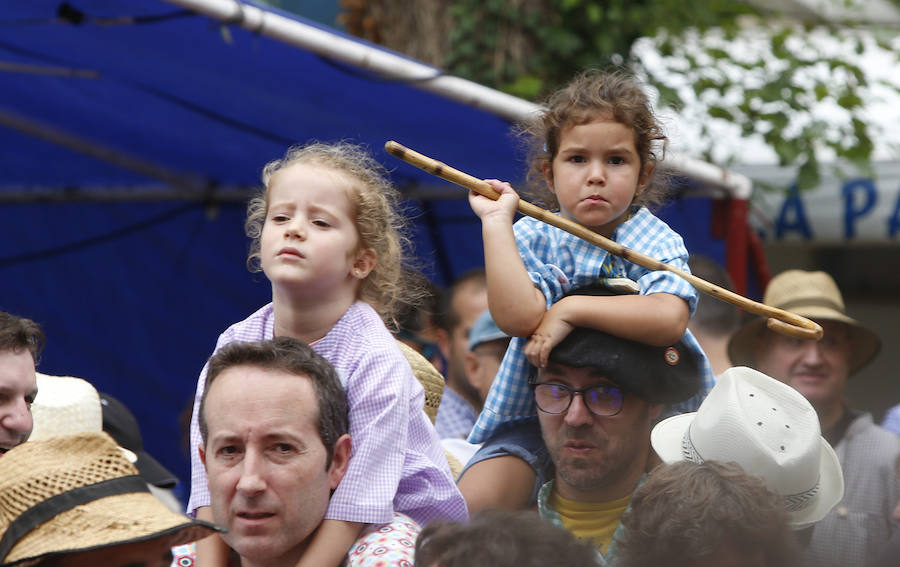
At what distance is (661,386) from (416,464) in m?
0.53

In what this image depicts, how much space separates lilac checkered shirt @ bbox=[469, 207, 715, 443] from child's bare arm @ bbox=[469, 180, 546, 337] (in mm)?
116

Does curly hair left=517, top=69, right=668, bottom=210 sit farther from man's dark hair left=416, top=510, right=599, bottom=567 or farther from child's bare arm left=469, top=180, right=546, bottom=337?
man's dark hair left=416, top=510, right=599, bottom=567

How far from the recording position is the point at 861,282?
910cm

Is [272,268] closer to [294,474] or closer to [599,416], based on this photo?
[294,474]

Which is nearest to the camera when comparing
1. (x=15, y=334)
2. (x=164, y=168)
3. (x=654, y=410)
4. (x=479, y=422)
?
(x=15, y=334)

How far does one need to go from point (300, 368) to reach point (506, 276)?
430 mm

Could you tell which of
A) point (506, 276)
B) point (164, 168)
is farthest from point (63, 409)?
point (164, 168)

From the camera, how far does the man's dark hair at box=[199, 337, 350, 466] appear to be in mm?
2182

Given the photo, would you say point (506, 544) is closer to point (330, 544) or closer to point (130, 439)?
point (330, 544)

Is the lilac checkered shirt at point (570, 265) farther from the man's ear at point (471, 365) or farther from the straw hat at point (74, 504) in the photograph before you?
the man's ear at point (471, 365)

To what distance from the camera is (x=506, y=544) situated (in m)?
1.62

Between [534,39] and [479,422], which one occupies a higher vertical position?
[534,39]

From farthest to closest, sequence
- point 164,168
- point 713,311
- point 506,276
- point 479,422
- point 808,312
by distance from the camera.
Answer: point 164,168
point 808,312
point 713,311
point 479,422
point 506,276

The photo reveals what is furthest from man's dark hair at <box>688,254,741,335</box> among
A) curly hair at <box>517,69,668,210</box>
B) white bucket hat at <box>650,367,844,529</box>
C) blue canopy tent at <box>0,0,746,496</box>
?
white bucket hat at <box>650,367,844,529</box>
